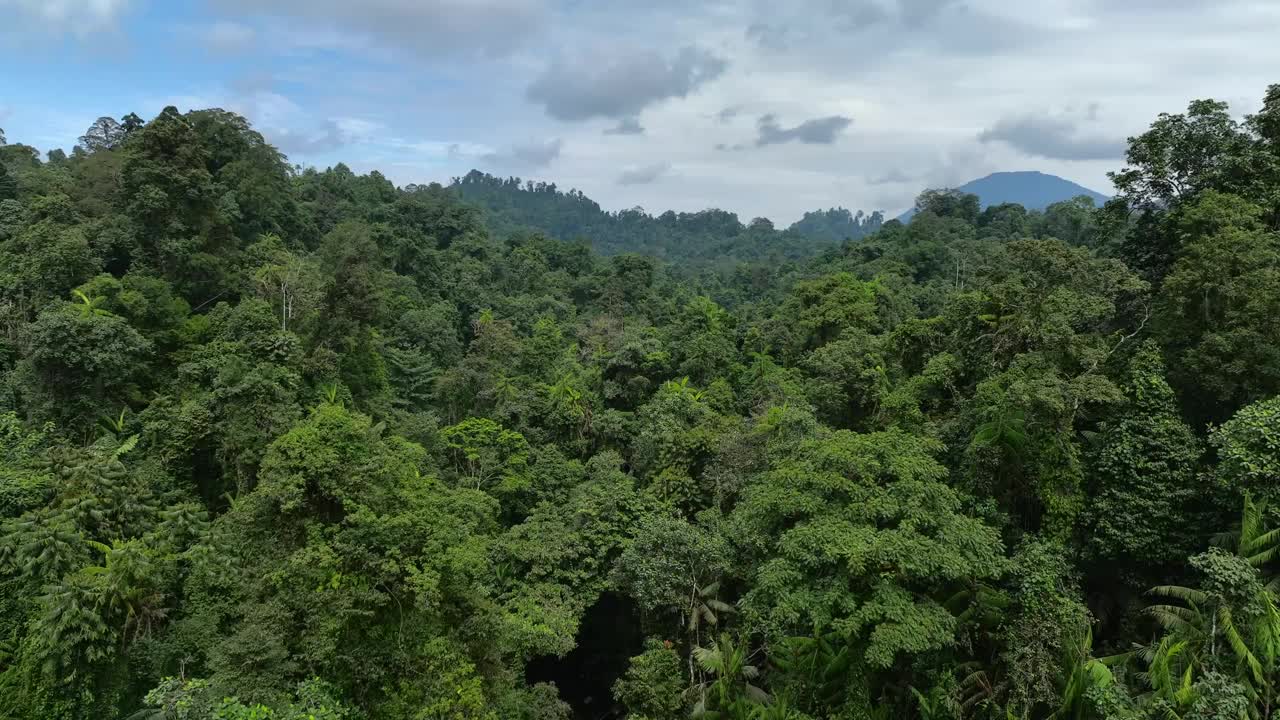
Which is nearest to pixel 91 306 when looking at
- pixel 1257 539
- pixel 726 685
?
pixel 726 685

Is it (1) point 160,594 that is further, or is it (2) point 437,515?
(1) point 160,594

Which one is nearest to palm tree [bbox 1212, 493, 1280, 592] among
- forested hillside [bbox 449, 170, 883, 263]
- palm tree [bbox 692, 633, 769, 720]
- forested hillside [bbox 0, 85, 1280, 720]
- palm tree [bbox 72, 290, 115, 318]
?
forested hillside [bbox 0, 85, 1280, 720]

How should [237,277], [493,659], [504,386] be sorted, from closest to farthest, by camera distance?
[493,659] → [237,277] → [504,386]

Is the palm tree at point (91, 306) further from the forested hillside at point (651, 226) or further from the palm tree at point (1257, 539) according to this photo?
the forested hillside at point (651, 226)

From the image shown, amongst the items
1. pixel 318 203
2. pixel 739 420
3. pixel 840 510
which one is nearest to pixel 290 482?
pixel 840 510

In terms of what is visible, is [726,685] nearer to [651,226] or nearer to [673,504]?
[673,504]

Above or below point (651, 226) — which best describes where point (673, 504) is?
below

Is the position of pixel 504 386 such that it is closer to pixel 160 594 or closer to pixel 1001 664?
pixel 160 594
